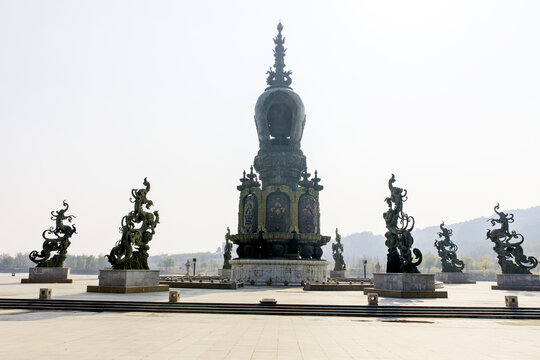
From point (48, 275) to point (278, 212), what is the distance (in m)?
22.5

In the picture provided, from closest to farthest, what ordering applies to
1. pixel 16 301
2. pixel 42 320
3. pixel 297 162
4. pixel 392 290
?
pixel 42 320 → pixel 16 301 → pixel 392 290 → pixel 297 162

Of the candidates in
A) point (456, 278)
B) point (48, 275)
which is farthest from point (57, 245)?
point (456, 278)

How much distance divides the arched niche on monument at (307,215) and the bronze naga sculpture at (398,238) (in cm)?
1444

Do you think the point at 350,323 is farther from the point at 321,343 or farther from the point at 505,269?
the point at 505,269

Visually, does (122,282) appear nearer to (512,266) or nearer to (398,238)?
(398,238)

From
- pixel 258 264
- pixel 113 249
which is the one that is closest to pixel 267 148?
pixel 258 264

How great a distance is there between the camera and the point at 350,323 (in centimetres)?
1585

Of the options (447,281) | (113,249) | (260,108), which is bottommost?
(447,281)

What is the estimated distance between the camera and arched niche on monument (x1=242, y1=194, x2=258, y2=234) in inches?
1674

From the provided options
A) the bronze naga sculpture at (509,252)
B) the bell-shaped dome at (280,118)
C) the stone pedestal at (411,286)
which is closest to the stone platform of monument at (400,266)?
the stone pedestal at (411,286)

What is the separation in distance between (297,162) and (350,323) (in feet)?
102

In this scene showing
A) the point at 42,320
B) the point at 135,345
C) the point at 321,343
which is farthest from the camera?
the point at 42,320

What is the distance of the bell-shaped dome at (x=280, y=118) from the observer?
47.3 metres

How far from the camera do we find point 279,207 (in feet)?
139
